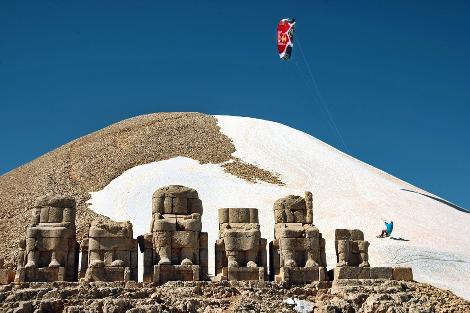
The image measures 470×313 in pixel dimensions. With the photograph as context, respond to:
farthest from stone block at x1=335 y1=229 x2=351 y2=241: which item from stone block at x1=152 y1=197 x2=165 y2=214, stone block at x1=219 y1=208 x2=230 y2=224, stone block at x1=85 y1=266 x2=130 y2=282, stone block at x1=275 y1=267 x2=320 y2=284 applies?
stone block at x1=85 y1=266 x2=130 y2=282

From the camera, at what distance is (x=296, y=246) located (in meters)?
17.4

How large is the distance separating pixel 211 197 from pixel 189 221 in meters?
20.1

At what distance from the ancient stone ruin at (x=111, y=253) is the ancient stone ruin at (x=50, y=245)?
1.60ft

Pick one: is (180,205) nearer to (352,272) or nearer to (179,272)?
(179,272)

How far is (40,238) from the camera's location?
1656 centimetres

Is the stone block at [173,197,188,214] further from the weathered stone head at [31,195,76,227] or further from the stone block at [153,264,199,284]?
the weathered stone head at [31,195,76,227]

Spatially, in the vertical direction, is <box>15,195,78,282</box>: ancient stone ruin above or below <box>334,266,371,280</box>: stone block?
above

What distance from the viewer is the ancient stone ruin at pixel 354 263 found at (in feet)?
56.9

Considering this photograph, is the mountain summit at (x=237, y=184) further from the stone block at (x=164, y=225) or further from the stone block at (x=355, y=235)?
the stone block at (x=164, y=225)

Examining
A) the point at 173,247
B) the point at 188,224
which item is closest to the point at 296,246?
the point at 188,224

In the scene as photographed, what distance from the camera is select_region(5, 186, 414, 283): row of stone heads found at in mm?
16516

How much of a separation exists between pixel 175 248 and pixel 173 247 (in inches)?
2.5

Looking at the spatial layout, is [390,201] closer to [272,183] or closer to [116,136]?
[272,183]

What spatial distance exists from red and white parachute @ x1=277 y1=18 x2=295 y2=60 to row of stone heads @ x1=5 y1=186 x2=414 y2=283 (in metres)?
10.6
